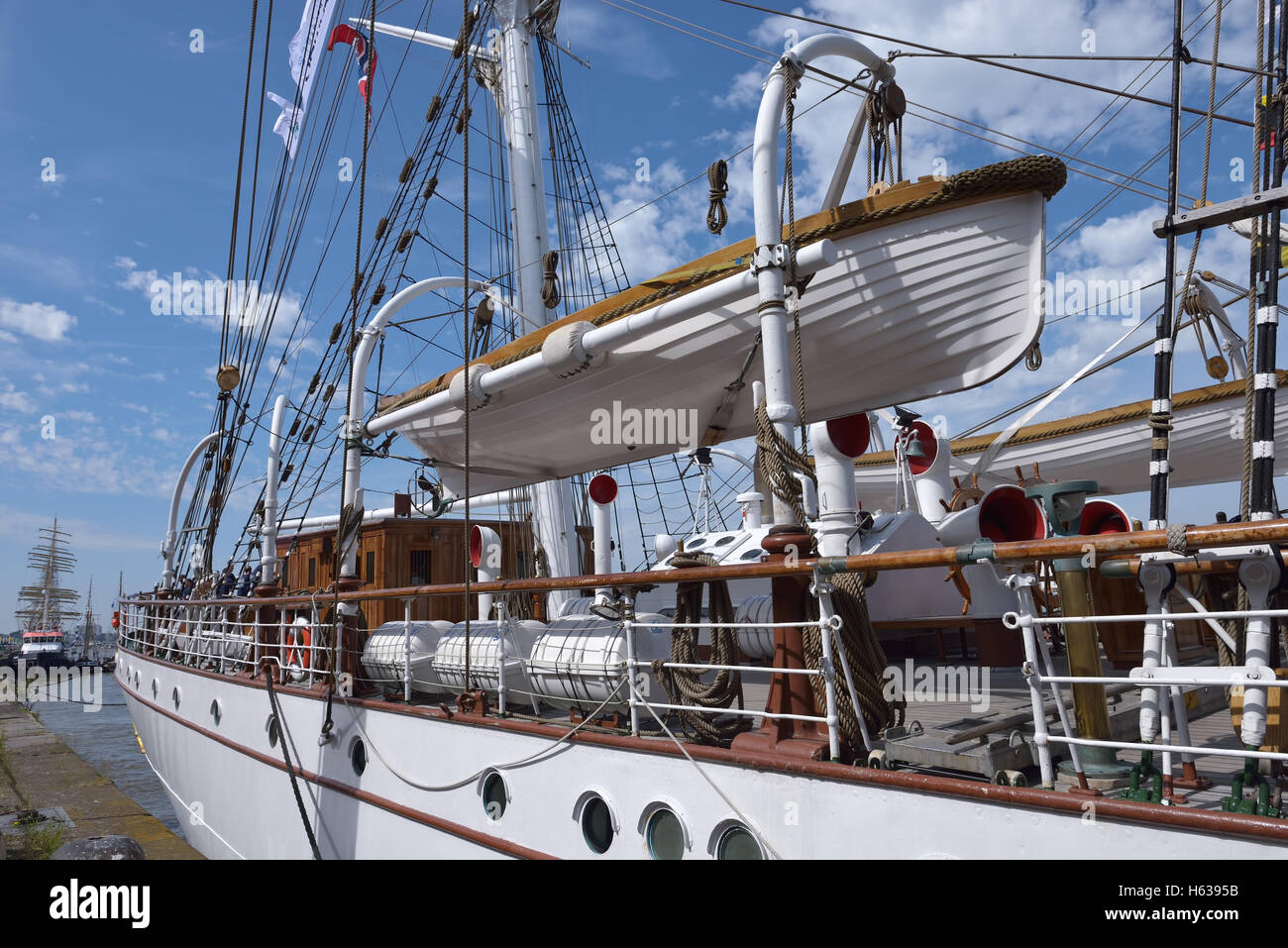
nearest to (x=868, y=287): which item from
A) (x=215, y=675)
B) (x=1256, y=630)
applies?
(x=1256, y=630)

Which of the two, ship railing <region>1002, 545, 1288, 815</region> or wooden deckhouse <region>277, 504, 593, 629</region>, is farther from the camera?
wooden deckhouse <region>277, 504, 593, 629</region>

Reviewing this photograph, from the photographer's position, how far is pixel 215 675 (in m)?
9.91

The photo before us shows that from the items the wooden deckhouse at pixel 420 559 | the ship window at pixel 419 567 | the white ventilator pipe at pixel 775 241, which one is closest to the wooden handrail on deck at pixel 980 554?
the white ventilator pipe at pixel 775 241

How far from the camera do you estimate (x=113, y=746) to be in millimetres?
21734

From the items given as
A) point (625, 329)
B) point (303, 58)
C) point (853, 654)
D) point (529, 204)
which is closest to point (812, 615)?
point (853, 654)

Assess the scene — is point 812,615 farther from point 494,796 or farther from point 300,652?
point 300,652

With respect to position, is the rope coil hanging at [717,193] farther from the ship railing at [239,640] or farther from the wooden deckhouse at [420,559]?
the wooden deckhouse at [420,559]

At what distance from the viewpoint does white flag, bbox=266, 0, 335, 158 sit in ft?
45.2

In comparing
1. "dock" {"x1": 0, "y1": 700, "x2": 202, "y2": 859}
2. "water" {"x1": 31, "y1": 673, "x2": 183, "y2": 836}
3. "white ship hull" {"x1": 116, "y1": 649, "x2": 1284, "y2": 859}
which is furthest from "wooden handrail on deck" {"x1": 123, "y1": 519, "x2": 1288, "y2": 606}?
"water" {"x1": 31, "y1": 673, "x2": 183, "y2": 836}

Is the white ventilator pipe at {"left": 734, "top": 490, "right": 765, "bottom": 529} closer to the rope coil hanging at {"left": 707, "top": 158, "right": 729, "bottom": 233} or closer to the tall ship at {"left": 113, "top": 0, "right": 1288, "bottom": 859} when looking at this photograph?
the tall ship at {"left": 113, "top": 0, "right": 1288, "bottom": 859}

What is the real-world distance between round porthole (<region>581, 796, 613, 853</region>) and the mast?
5.02 meters

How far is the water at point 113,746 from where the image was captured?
14781mm
